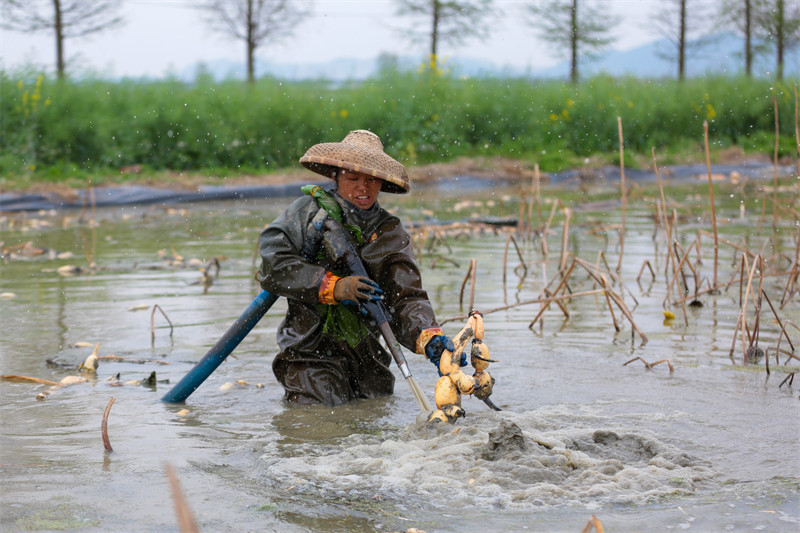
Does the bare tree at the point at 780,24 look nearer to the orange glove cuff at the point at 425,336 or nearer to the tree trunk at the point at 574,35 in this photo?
the tree trunk at the point at 574,35

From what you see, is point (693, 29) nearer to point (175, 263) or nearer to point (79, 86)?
point (79, 86)

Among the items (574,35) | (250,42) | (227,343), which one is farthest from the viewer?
(574,35)

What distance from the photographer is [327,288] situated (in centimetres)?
384

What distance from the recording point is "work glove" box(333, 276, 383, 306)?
3762 millimetres

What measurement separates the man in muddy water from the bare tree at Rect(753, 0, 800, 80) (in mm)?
25822

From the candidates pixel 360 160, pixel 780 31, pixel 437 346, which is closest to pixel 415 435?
pixel 437 346

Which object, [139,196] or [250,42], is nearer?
[139,196]

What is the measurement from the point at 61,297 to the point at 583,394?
425 cm

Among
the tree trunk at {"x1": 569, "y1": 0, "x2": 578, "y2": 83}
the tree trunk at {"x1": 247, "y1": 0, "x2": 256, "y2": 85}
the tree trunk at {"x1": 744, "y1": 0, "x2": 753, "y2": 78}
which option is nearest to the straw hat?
the tree trunk at {"x1": 247, "y1": 0, "x2": 256, "y2": 85}

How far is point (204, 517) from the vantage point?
2.92 metres

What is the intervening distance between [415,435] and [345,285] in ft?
2.20

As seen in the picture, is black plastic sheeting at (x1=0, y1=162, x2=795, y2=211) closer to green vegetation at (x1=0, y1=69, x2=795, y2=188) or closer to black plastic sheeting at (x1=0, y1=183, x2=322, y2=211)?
black plastic sheeting at (x1=0, y1=183, x2=322, y2=211)

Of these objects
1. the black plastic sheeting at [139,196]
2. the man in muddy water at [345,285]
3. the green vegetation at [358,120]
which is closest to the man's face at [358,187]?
the man in muddy water at [345,285]

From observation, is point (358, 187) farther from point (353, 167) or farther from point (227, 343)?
point (227, 343)
